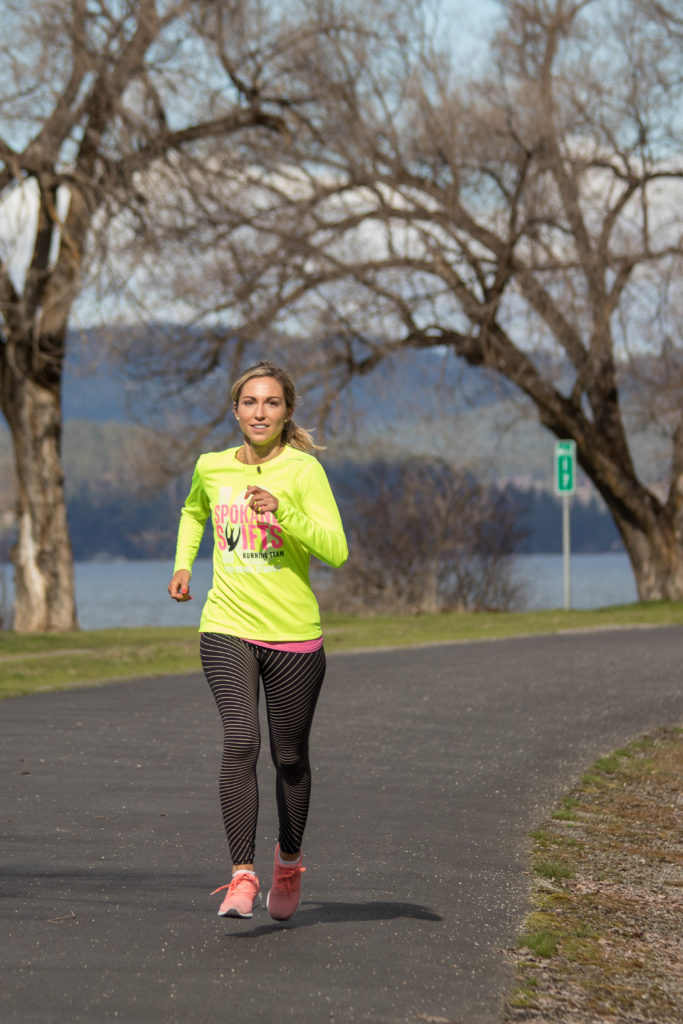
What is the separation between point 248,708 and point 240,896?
60 centimetres

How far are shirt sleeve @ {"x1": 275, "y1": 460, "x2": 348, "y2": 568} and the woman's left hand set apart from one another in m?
0.04

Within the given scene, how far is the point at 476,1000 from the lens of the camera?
4223mm

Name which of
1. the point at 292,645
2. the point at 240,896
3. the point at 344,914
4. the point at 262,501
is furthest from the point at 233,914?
the point at 262,501

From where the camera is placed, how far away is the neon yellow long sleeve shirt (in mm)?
4852

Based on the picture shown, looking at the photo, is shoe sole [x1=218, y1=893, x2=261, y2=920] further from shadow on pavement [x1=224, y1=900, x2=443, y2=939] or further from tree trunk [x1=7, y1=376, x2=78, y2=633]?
tree trunk [x1=7, y1=376, x2=78, y2=633]

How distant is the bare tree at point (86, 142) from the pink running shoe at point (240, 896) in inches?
645

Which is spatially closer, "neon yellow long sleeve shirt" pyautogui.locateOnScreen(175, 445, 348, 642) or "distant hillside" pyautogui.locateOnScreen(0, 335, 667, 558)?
"neon yellow long sleeve shirt" pyautogui.locateOnScreen(175, 445, 348, 642)

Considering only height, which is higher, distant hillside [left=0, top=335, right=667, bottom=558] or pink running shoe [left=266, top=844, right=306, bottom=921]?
distant hillside [left=0, top=335, right=667, bottom=558]

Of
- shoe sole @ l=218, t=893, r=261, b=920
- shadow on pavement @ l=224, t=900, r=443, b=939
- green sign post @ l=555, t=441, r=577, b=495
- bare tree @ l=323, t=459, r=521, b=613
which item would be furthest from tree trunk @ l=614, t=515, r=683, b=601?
shoe sole @ l=218, t=893, r=261, b=920

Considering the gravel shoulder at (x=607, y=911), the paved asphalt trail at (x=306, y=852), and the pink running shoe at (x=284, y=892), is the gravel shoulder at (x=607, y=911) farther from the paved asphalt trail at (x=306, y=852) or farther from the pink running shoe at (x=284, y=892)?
the pink running shoe at (x=284, y=892)

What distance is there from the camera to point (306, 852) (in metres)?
6.33

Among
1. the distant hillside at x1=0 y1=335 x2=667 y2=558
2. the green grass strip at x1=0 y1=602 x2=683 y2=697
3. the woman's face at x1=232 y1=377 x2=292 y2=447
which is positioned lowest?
the green grass strip at x1=0 y1=602 x2=683 y2=697

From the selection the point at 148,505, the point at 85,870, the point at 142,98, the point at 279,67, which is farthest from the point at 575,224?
the point at 85,870

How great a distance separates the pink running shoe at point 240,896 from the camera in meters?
4.73
